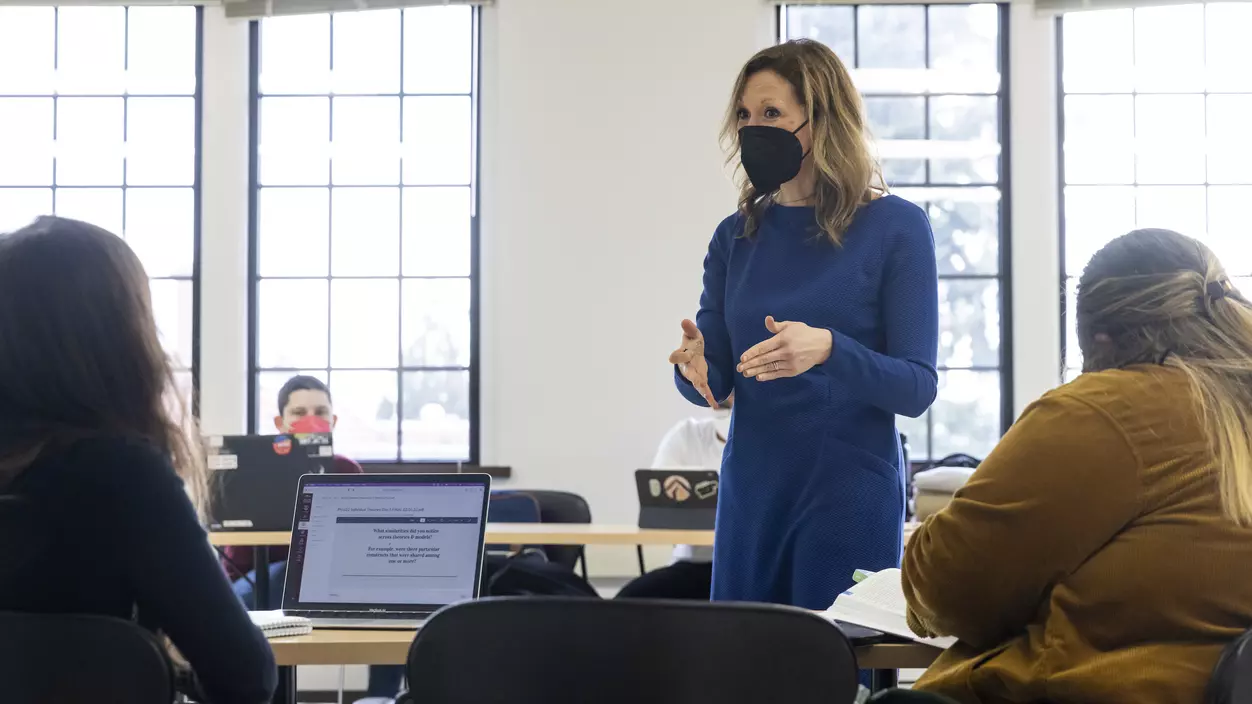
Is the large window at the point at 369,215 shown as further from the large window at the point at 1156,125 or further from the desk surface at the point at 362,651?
the desk surface at the point at 362,651

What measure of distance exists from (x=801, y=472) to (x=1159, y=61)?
5268mm

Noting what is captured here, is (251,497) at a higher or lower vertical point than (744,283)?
lower

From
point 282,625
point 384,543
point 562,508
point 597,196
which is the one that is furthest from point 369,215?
point 282,625

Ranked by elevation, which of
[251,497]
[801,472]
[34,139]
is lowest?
[251,497]

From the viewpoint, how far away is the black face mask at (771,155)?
177 cm

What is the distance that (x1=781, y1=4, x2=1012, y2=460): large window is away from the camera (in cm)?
599

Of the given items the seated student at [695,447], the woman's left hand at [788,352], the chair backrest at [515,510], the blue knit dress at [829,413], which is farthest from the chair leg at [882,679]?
the chair backrest at [515,510]

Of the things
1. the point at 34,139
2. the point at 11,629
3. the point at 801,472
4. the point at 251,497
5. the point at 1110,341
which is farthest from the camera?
the point at 34,139

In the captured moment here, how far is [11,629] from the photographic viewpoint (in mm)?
1279

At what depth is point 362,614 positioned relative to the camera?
6.54ft

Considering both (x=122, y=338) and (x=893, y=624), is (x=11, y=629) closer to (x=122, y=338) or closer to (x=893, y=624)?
(x=122, y=338)

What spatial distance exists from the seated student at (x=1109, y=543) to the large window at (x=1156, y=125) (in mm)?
4951

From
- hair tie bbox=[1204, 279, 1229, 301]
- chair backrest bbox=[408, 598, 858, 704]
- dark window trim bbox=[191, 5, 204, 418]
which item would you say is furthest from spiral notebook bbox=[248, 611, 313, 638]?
dark window trim bbox=[191, 5, 204, 418]

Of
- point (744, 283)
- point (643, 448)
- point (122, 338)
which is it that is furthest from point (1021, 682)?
point (643, 448)
